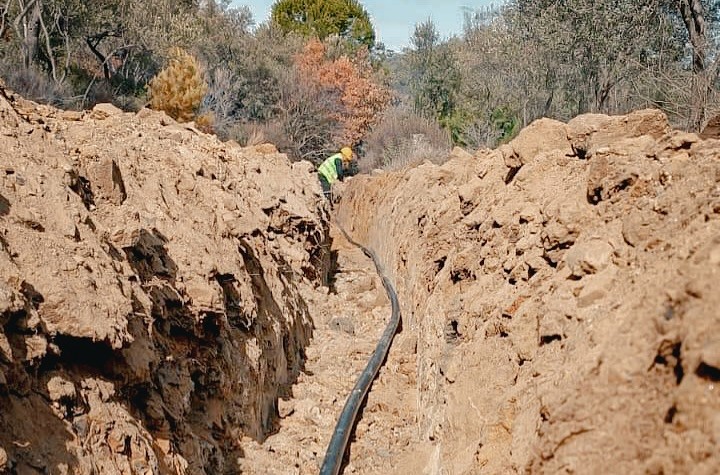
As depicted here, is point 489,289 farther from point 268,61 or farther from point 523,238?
point 268,61

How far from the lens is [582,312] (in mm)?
3465

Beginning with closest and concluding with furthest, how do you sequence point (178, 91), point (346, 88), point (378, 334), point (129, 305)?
point (129, 305) → point (378, 334) → point (178, 91) → point (346, 88)

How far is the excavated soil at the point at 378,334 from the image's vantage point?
275 centimetres

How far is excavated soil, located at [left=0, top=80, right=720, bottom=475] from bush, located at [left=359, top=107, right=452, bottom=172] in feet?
67.5

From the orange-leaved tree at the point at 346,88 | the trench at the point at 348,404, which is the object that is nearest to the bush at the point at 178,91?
the orange-leaved tree at the point at 346,88

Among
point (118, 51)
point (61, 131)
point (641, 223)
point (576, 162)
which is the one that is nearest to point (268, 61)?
point (118, 51)

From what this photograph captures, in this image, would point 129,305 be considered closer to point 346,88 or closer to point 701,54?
point 701,54

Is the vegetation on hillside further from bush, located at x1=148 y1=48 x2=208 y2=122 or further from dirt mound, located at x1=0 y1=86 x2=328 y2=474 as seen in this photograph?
dirt mound, located at x1=0 y1=86 x2=328 y2=474

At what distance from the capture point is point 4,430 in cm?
338

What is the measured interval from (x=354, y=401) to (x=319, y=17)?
42075 mm

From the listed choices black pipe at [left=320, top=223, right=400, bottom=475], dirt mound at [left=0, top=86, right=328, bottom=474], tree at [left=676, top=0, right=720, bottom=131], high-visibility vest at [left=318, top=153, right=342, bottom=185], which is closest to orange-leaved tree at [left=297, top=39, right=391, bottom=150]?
high-visibility vest at [left=318, top=153, right=342, bottom=185]

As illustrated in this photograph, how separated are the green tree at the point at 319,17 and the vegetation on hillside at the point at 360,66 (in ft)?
0.29

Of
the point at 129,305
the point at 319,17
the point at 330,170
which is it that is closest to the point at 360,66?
the point at 319,17

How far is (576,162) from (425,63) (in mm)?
36825
